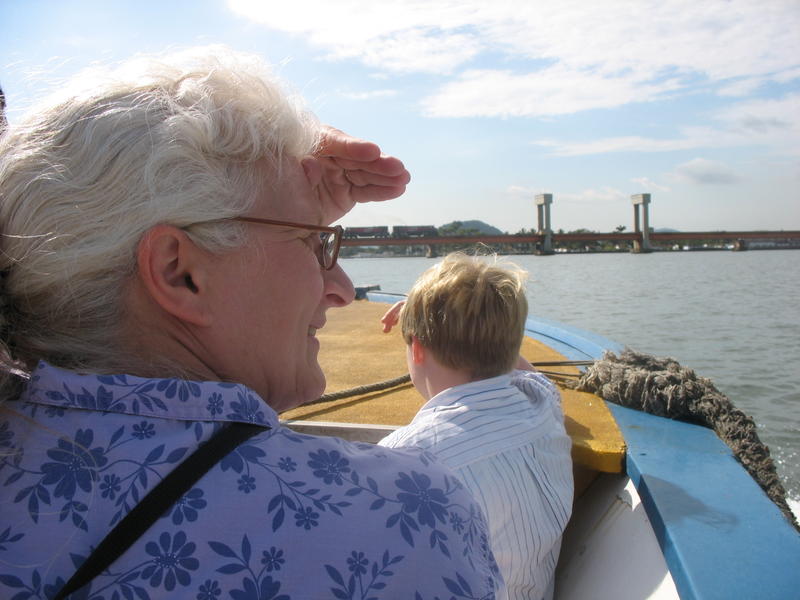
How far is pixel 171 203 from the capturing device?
78cm

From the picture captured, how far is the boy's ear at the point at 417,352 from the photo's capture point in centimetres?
190

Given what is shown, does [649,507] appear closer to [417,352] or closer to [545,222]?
[417,352]

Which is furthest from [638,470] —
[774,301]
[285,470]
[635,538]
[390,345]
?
[774,301]

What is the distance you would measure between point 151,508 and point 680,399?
7.12 feet

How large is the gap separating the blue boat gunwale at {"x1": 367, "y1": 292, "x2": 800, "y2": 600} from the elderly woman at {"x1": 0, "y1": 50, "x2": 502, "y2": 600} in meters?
0.88

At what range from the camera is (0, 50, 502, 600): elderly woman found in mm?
581

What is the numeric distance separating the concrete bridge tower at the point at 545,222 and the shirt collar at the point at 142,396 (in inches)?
1057

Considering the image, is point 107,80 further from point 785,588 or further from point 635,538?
point 635,538

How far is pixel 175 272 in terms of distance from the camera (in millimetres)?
813

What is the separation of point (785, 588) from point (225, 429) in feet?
4.03

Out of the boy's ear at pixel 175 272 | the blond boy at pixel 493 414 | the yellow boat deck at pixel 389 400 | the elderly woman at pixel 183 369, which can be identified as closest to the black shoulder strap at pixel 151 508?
the elderly woman at pixel 183 369

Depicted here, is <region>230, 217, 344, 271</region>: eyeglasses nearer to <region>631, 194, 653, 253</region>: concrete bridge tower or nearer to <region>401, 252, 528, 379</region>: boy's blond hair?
<region>401, 252, 528, 379</region>: boy's blond hair

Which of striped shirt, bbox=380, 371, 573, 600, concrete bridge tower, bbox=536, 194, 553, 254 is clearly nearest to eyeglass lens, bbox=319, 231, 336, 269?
striped shirt, bbox=380, 371, 573, 600

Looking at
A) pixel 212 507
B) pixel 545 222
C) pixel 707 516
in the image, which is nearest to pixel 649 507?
pixel 707 516
